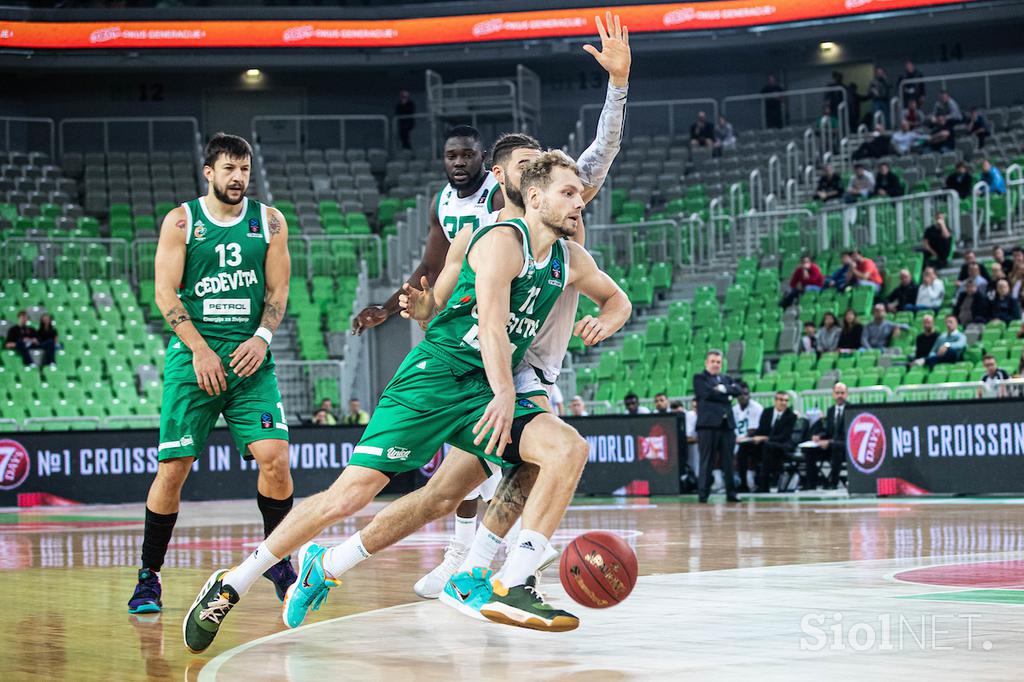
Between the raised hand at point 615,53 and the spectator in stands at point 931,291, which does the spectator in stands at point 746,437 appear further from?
the raised hand at point 615,53

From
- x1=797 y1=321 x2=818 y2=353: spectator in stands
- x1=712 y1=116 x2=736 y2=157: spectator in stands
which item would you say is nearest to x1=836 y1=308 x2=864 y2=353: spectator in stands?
x1=797 y1=321 x2=818 y2=353: spectator in stands

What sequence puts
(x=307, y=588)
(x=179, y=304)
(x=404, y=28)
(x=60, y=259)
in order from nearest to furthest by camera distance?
(x=307, y=588)
(x=179, y=304)
(x=60, y=259)
(x=404, y=28)

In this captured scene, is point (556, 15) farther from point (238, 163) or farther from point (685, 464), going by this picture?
point (238, 163)

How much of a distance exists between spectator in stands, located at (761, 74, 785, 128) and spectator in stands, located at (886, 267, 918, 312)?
40.0 feet

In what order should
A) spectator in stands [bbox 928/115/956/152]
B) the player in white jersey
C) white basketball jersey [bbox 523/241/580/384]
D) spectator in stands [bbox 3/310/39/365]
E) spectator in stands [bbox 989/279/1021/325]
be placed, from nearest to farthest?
the player in white jersey
white basketball jersey [bbox 523/241/580/384]
spectator in stands [bbox 989/279/1021/325]
spectator in stands [bbox 3/310/39/365]
spectator in stands [bbox 928/115/956/152]

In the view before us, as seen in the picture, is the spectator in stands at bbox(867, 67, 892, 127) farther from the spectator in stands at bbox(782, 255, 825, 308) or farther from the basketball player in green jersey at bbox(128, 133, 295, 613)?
the basketball player in green jersey at bbox(128, 133, 295, 613)

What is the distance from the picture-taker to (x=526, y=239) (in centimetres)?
655

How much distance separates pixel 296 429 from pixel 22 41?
18171mm

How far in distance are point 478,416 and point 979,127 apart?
25.0m

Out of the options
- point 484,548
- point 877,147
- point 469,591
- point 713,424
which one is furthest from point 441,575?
point 877,147

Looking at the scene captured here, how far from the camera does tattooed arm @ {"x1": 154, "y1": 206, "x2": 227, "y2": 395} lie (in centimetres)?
777

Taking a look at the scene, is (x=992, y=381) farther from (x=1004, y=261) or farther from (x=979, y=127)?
(x=979, y=127)

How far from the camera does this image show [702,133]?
34.4m

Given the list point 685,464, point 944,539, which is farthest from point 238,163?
point 685,464
